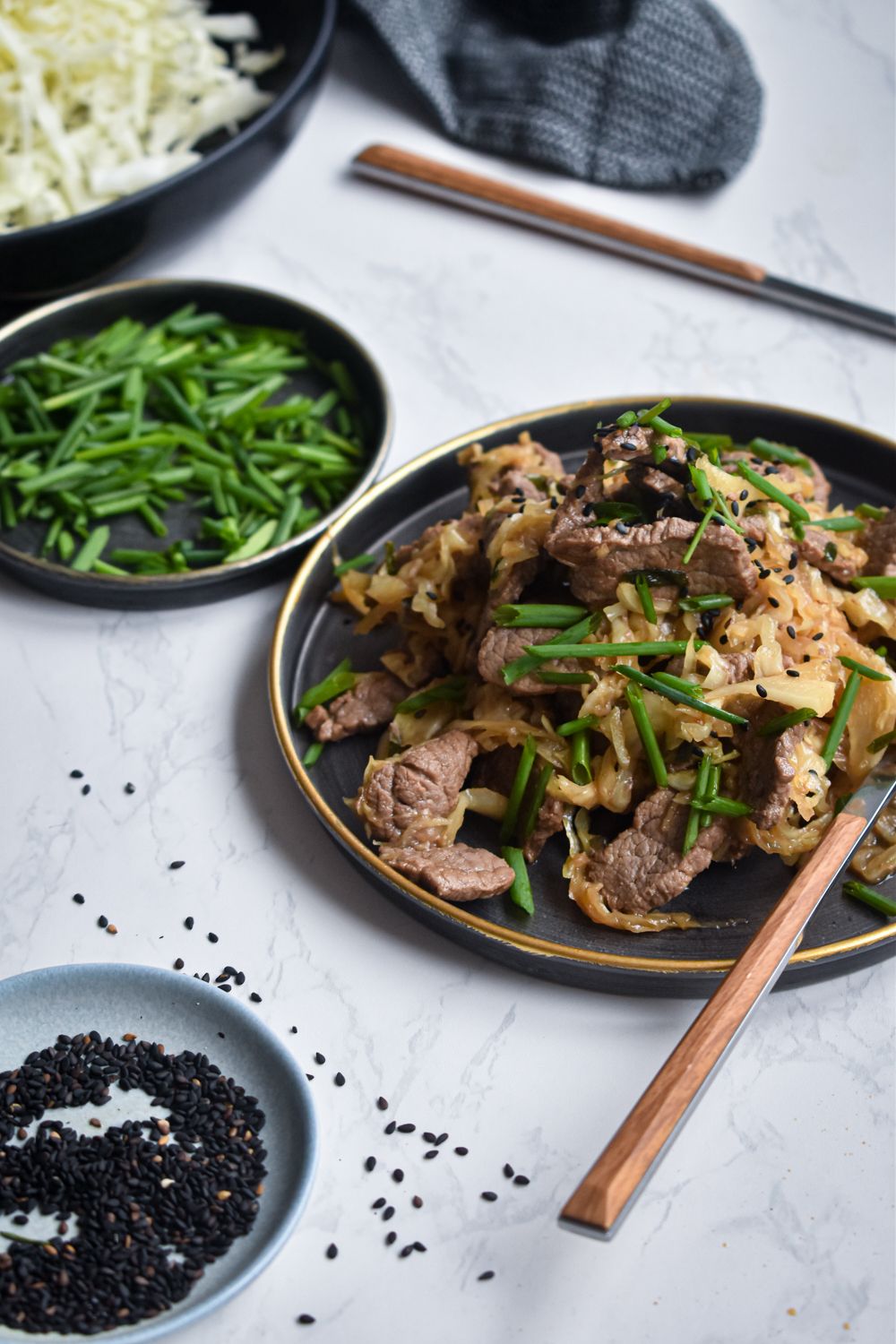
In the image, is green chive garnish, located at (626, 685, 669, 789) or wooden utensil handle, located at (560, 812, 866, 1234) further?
green chive garnish, located at (626, 685, 669, 789)

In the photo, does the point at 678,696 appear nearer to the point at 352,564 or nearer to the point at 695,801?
the point at 695,801

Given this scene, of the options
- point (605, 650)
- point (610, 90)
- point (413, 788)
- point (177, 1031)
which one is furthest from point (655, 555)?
point (610, 90)

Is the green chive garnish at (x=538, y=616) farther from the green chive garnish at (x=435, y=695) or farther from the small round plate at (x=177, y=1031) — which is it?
the small round plate at (x=177, y=1031)

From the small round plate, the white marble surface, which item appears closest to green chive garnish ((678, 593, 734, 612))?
the white marble surface

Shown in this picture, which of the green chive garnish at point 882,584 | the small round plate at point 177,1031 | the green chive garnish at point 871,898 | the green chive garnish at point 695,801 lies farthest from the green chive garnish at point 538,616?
the small round plate at point 177,1031

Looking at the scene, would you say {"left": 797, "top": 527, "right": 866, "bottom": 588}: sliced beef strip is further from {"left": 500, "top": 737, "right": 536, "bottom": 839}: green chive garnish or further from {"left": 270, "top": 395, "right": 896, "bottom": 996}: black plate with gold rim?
{"left": 500, "top": 737, "right": 536, "bottom": 839}: green chive garnish

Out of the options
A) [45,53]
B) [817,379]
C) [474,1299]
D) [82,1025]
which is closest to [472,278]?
[817,379]
